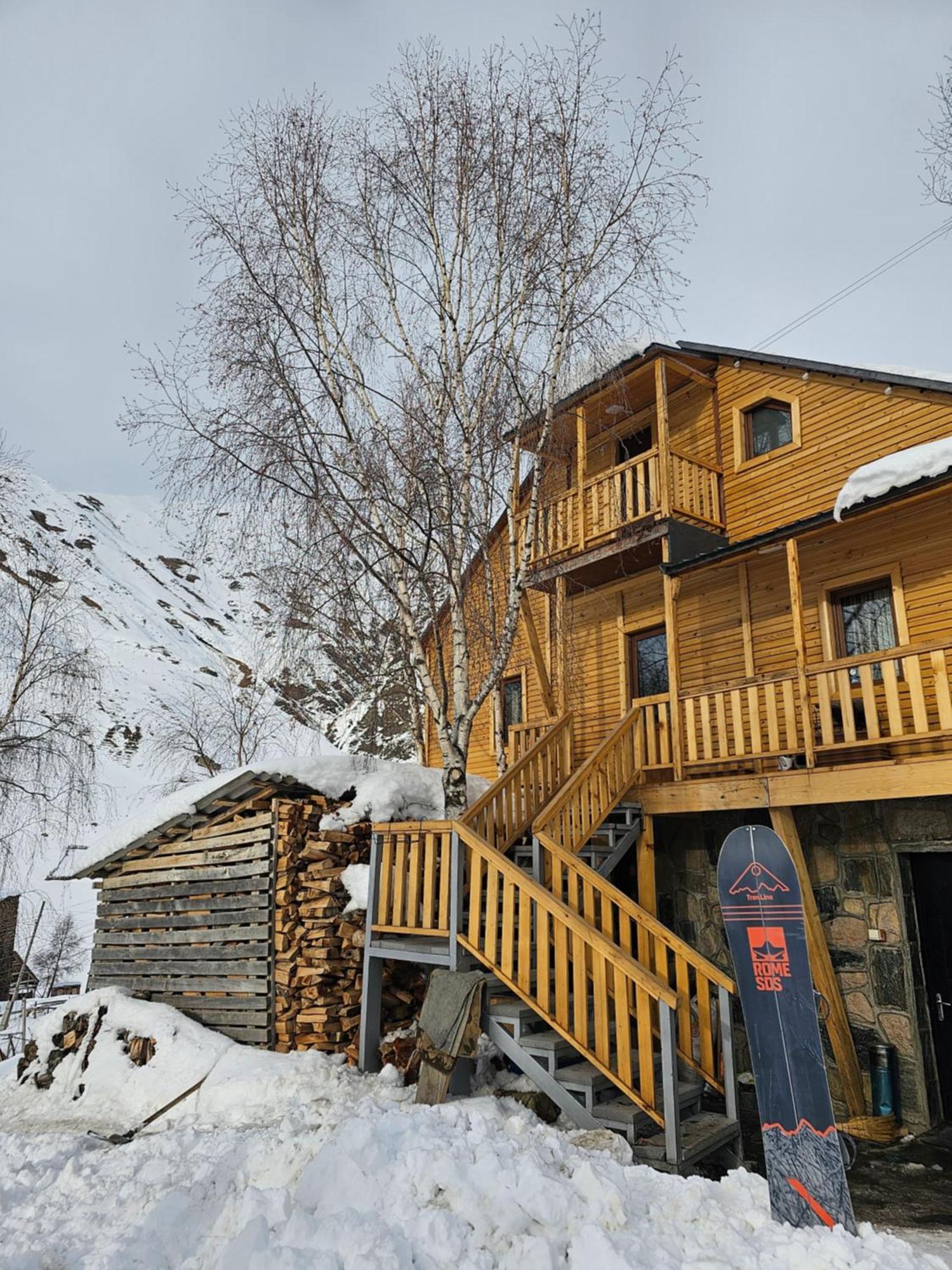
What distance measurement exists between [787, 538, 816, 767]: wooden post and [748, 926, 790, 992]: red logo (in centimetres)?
344

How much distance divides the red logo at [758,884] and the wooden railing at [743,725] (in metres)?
3.47

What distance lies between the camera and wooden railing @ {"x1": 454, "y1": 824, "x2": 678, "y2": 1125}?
5.47 metres

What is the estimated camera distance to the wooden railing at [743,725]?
805 centimetres

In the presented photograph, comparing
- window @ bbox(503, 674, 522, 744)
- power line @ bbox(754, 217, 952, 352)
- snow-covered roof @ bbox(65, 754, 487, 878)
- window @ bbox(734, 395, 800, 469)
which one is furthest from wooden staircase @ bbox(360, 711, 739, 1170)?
power line @ bbox(754, 217, 952, 352)

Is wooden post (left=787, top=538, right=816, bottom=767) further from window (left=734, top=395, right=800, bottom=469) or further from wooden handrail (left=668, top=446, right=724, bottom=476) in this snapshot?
window (left=734, top=395, right=800, bottom=469)

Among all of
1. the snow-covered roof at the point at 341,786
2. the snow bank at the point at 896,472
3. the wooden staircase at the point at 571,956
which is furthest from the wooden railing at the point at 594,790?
the snow bank at the point at 896,472

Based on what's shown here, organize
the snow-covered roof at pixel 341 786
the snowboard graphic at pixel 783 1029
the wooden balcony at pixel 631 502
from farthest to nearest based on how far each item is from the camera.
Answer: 1. the wooden balcony at pixel 631 502
2. the snow-covered roof at pixel 341 786
3. the snowboard graphic at pixel 783 1029

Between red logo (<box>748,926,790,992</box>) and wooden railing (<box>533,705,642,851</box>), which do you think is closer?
red logo (<box>748,926,790,992</box>)

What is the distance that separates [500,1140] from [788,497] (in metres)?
8.82

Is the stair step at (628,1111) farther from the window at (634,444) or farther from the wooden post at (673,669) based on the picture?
the window at (634,444)

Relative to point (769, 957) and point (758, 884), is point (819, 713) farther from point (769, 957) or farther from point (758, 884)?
point (769, 957)

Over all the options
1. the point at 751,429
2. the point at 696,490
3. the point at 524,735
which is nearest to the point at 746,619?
the point at 696,490

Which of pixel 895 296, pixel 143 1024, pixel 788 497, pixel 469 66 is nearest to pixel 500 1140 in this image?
pixel 143 1024

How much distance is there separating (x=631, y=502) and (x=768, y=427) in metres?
2.41
